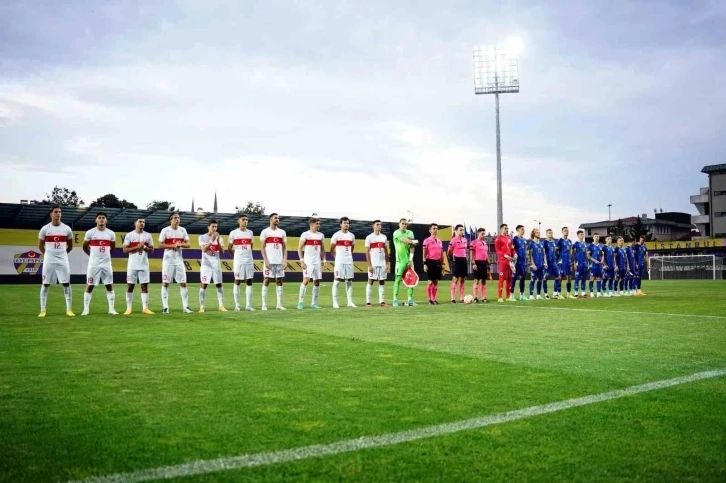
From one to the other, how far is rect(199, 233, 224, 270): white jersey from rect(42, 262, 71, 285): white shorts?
2.87 meters

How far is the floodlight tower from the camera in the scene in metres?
36.6

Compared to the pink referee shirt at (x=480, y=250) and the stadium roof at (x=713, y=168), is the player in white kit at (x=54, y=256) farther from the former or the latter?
the stadium roof at (x=713, y=168)

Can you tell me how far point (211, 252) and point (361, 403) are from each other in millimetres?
10389

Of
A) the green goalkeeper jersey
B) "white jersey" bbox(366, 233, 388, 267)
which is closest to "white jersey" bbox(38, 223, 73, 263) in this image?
"white jersey" bbox(366, 233, 388, 267)

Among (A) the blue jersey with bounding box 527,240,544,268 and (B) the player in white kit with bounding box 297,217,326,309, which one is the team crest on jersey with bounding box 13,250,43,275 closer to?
(B) the player in white kit with bounding box 297,217,326,309

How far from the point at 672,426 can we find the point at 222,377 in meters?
3.43

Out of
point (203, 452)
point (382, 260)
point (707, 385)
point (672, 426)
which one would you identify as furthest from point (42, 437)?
point (382, 260)

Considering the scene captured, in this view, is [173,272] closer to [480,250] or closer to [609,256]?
[480,250]

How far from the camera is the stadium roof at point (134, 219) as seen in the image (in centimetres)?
3688

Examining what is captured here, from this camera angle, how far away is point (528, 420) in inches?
143

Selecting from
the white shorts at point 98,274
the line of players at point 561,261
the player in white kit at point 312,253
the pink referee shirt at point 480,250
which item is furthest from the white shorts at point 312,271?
the line of players at point 561,261

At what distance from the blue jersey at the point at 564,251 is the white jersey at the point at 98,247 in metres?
13.9

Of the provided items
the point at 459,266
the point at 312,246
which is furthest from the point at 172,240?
the point at 459,266

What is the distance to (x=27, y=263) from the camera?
36.2 meters
